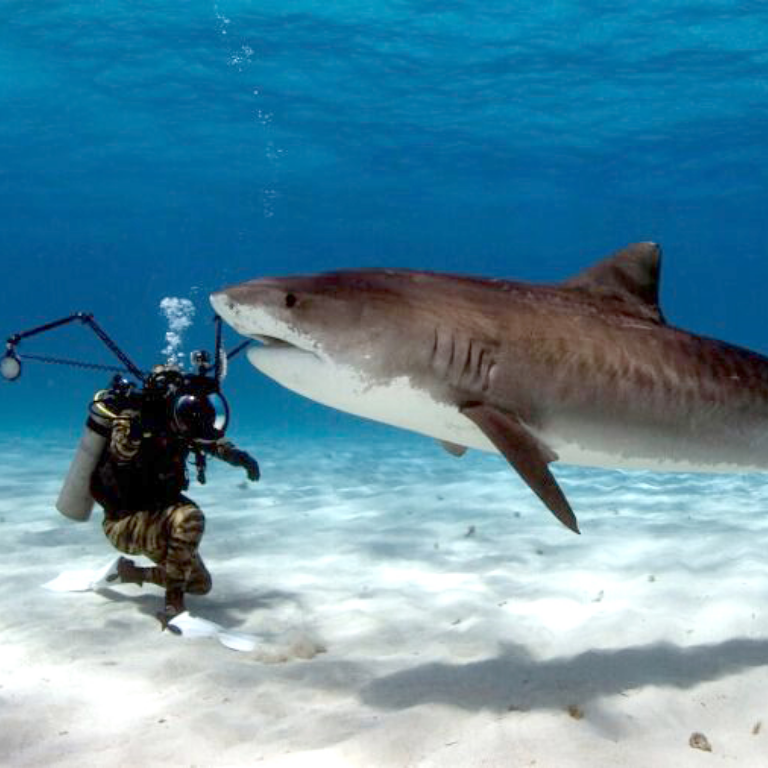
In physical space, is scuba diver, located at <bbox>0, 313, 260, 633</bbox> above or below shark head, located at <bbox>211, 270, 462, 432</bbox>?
below

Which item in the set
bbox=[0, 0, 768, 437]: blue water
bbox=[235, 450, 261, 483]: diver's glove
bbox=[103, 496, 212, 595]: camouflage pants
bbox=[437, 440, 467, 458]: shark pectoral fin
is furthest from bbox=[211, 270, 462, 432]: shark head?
bbox=[0, 0, 768, 437]: blue water

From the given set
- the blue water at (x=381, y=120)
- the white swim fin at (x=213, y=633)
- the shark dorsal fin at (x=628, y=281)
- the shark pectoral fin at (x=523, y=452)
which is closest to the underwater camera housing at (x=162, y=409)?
the white swim fin at (x=213, y=633)

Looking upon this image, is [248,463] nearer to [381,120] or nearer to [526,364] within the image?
[526,364]

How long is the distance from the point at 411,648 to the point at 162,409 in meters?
2.01

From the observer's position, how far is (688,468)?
3824 mm

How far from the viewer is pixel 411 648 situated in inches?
167

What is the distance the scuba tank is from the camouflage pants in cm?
26

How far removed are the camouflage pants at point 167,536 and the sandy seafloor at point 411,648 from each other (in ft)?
1.20

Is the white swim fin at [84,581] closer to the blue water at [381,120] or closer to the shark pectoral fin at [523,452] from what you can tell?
the shark pectoral fin at [523,452]

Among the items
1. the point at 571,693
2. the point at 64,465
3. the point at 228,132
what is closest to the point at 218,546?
the point at 571,693

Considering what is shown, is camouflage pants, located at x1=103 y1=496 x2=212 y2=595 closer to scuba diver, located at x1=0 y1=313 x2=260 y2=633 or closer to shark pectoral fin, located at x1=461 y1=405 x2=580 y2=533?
scuba diver, located at x1=0 y1=313 x2=260 y2=633

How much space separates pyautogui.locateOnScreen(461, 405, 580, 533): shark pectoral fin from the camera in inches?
116

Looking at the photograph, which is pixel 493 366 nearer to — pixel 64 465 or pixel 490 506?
pixel 490 506

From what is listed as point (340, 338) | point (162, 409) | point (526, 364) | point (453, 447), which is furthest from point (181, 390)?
point (526, 364)
